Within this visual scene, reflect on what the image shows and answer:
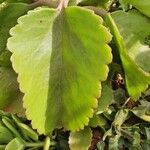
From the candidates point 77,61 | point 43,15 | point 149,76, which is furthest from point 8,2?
point 149,76

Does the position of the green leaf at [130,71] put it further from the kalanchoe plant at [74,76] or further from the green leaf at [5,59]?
the green leaf at [5,59]

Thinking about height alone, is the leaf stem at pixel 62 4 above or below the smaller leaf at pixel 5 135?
above

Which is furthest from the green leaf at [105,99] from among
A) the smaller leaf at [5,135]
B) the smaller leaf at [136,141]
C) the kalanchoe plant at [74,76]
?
the smaller leaf at [5,135]

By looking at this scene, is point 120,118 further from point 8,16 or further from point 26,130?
point 8,16

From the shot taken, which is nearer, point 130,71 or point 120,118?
point 130,71

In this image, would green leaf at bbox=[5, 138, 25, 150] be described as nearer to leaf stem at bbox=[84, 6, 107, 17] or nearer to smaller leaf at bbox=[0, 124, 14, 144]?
smaller leaf at bbox=[0, 124, 14, 144]

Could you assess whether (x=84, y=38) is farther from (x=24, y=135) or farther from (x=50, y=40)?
(x=24, y=135)

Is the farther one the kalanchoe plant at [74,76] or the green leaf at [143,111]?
the green leaf at [143,111]

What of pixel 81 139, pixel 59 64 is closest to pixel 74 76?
pixel 59 64
